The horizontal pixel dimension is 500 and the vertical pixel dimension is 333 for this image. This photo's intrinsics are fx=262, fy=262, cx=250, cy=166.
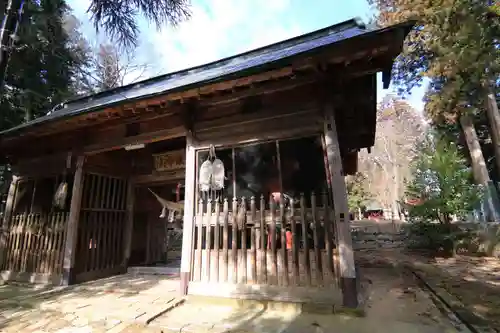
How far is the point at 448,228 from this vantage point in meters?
8.73

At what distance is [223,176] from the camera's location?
4.82 meters

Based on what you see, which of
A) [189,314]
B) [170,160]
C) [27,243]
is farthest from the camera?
[170,160]

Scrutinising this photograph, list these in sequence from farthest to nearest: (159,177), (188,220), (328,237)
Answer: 1. (159,177)
2. (188,220)
3. (328,237)

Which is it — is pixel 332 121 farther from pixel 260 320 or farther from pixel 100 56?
pixel 100 56

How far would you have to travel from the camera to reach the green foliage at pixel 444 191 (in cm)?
866

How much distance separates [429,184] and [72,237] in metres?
11.3

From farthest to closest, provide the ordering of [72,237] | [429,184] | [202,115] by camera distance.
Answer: [429,184] → [72,237] → [202,115]

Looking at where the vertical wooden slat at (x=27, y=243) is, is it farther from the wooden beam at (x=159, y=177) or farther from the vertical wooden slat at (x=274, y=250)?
the vertical wooden slat at (x=274, y=250)

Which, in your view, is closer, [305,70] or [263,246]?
[305,70]

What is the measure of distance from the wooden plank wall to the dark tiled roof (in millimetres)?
2330

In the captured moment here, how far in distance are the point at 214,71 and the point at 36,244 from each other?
6420 mm

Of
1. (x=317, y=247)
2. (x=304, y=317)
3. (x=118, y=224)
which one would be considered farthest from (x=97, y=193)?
(x=304, y=317)

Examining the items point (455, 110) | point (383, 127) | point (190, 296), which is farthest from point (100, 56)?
point (383, 127)

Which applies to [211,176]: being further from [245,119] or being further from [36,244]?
[36,244]
